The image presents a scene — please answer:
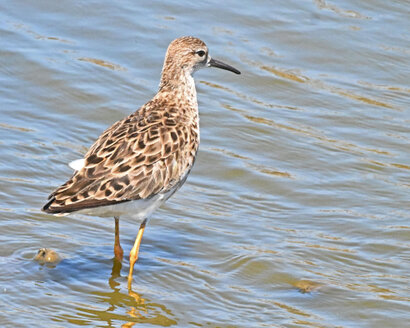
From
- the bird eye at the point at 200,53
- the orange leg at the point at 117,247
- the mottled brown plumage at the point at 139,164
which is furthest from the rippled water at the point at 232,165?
the bird eye at the point at 200,53

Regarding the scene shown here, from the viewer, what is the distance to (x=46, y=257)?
8586 millimetres

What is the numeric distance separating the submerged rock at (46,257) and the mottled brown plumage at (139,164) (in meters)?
0.62

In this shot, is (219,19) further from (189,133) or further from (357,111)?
(189,133)

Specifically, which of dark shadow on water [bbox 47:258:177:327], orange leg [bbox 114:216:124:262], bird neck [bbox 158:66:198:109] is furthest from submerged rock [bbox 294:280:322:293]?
bird neck [bbox 158:66:198:109]

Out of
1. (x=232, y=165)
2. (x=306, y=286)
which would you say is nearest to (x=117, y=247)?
(x=306, y=286)

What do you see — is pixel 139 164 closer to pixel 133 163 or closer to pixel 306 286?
pixel 133 163

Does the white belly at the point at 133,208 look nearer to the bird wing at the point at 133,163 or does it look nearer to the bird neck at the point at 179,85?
the bird wing at the point at 133,163

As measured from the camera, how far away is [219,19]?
47.1 ft

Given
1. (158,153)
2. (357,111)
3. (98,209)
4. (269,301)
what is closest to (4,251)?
(98,209)

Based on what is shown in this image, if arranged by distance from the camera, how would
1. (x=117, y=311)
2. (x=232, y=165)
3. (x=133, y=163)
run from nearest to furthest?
(x=117, y=311)
(x=133, y=163)
(x=232, y=165)

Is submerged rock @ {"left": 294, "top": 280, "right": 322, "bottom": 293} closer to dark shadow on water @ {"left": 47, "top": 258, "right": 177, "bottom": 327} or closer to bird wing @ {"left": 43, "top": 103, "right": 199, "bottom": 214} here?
dark shadow on water @ {"left": 47, "top": 258, "right": 177, "bottom": 327}

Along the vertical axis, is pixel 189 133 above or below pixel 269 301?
above

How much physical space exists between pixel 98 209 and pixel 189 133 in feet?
4.31

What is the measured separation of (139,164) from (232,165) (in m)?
2.88
